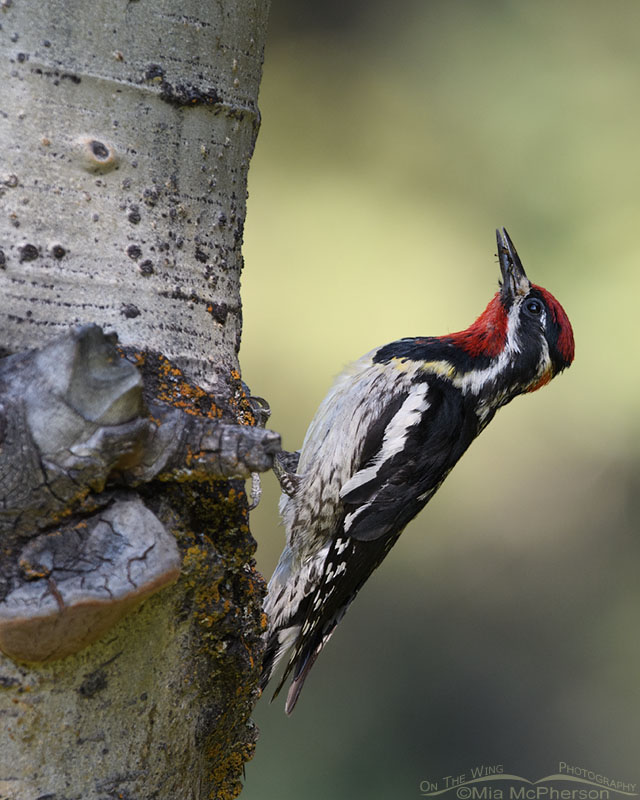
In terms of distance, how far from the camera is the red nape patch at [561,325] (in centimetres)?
217

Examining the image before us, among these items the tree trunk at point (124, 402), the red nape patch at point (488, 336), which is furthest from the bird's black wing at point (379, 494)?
the tree trunk at point (124, 402)

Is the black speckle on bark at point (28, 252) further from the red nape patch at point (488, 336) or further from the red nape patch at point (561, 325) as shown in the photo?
the red nape patch at point (561, 325)

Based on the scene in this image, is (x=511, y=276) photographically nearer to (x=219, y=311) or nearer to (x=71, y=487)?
(x=219, y=311)

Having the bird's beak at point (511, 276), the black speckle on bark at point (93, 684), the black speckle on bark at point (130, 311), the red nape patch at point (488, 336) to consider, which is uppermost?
the bird's beak at point (511, 276)

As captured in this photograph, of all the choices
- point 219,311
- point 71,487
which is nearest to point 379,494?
point 219,311

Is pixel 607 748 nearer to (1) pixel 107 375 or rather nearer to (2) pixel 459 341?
(2) pixel 459 341

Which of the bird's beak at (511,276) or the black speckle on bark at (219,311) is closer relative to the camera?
the black speckle on bark at (219,311)

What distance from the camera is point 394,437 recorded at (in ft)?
6.77

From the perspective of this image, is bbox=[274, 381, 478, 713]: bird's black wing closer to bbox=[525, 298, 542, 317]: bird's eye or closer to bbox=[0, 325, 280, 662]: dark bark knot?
bbox=[525, 298, 542, 317]: bird's eye

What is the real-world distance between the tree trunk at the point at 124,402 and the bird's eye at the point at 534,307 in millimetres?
1225

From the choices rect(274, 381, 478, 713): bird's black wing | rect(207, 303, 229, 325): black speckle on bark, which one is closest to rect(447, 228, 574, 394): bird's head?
rect(274, 381, 478, 713): bird's black wing

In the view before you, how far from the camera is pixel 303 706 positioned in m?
3.60

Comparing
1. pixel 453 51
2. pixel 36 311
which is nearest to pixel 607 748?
pixel 453 51

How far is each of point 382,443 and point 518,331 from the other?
17.2 inches
